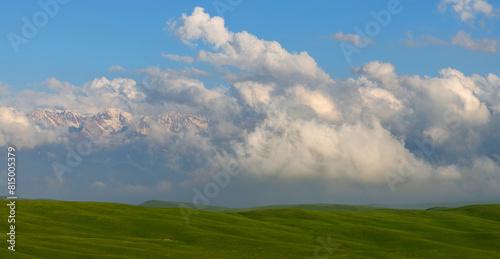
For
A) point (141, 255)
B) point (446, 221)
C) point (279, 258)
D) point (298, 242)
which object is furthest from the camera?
point (446, 221)

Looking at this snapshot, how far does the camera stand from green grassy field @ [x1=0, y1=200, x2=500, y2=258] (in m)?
75.2

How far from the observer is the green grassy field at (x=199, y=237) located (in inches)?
2960

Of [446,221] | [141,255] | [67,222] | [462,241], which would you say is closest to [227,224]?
[67,222]

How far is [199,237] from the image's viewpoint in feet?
307

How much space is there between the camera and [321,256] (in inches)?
3137

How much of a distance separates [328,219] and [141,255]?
80.0 m

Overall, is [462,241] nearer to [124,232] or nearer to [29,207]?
[124,232]

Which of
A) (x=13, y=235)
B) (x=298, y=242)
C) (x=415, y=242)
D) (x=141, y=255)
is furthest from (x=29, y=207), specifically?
(x=415, y=242)

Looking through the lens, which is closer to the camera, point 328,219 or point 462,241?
point 462,241

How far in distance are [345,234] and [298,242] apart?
67.2ft

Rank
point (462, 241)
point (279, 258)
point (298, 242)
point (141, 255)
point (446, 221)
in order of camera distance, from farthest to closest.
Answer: point (446, 221), point (462, 241), point (298, 242), point (279, 258), point (141, 255)

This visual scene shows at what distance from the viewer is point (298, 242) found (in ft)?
320

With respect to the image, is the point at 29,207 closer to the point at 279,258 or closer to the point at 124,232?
the point at 124,232

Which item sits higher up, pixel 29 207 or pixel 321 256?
pixel 29 207
